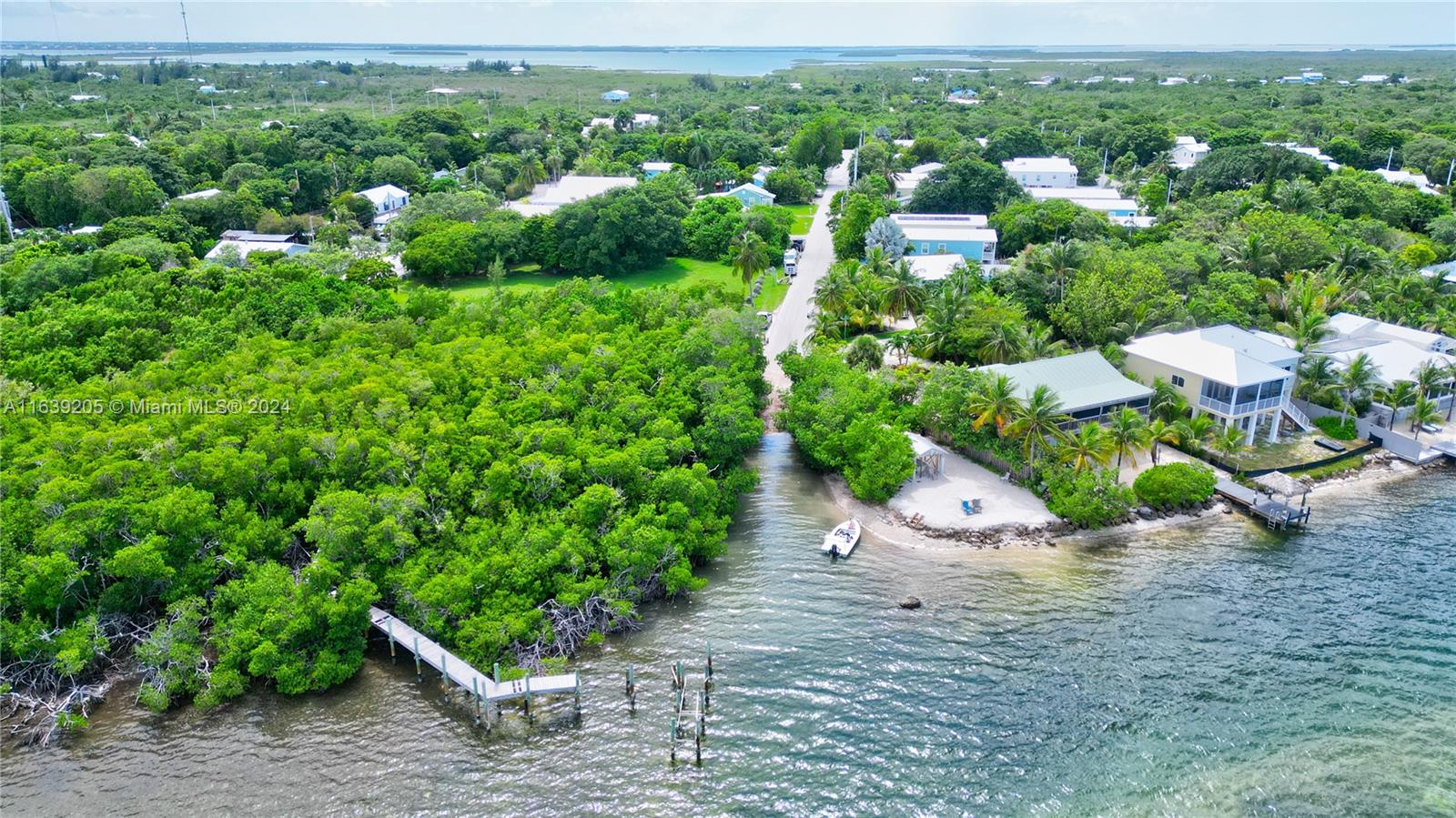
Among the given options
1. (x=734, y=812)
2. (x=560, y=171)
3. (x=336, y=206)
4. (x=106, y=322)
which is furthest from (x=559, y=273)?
(x=734, y=812)

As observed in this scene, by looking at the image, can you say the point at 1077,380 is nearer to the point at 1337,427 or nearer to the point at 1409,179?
the point at 1337,427

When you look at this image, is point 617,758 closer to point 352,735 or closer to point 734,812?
point 734,812

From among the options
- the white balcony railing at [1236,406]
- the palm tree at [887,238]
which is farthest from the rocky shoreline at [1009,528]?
the palm tree at [887,238]

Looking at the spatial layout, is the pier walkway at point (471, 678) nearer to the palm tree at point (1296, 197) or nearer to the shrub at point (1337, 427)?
the shrub at point (1337, 427)

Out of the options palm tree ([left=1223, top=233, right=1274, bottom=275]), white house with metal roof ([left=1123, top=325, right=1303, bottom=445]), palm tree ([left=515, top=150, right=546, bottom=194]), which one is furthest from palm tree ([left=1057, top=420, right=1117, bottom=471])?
palm tree ([left=515, top=150, right=546, bottom=194])

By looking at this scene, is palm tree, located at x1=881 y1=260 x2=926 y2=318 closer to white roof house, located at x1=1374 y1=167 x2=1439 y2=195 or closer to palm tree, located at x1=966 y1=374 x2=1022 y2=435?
palm tree, located at x1=966 y1=374 x2=1022 y2=435

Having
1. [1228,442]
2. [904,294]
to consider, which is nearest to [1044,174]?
[904,294]

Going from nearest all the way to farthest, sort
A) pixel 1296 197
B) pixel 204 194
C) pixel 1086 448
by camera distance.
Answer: pixel 1086 448
pixel 1296 197
pixel 204 194
